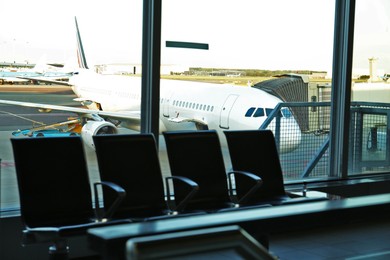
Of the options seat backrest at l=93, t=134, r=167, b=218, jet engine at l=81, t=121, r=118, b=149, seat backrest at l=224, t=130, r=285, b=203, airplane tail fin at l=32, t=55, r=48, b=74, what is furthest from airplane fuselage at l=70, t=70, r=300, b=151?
seat backrest at l=93, t=134, r=167, b=218

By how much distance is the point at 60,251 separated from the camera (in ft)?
9.15

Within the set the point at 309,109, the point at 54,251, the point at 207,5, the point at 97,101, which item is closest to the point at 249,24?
the point at 207,5

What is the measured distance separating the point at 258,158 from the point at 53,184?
4.81ft

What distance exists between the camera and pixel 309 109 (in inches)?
238

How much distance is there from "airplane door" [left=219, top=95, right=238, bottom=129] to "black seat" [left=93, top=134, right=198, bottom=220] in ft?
6.34

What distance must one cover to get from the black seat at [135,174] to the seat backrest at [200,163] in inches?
5.2

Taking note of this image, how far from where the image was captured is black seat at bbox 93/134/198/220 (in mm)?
3586

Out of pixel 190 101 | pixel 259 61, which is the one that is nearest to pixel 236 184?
pixel 190 101

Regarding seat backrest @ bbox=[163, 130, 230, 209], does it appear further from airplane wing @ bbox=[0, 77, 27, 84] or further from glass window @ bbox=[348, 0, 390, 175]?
glass window @ bbox=[348, 0, 390, 175]

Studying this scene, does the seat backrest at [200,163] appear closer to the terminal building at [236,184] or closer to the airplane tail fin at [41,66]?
the terminal building at [236,184]

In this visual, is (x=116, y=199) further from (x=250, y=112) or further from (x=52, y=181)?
(x=250, y=112)

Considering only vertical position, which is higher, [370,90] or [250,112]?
[370,90]

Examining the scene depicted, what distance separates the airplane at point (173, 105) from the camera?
4824mm

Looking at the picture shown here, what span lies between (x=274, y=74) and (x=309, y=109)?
1.90 ft
